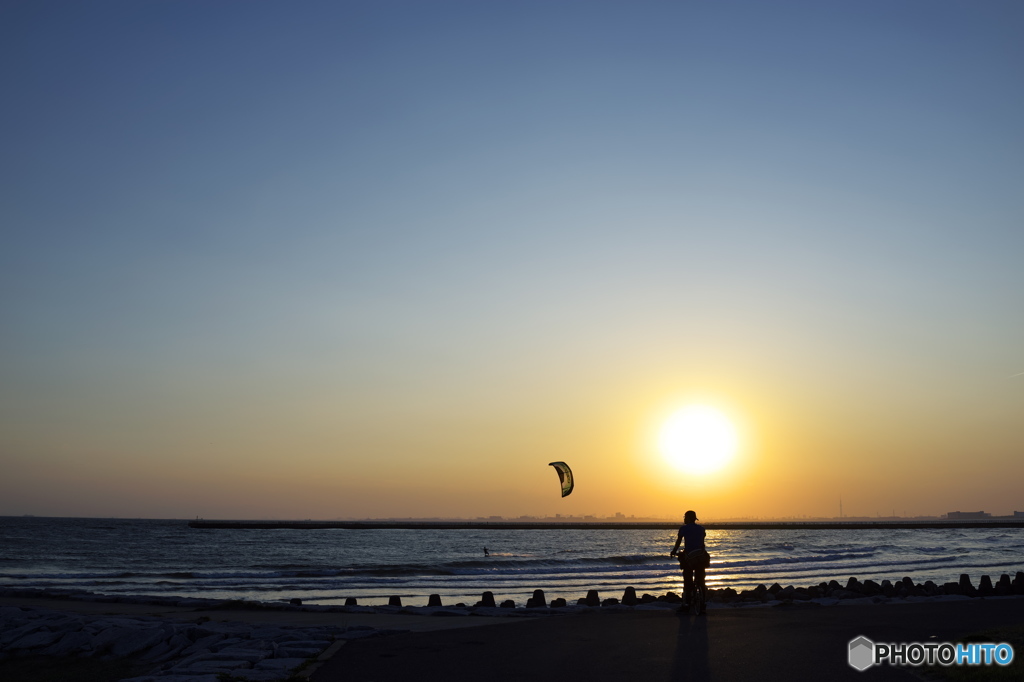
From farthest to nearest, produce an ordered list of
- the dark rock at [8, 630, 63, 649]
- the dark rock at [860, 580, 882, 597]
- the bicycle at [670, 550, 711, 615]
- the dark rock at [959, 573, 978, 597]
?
1. the dark rock at [860, 580, 882, 597]
2. the dark rock at [959, 573, 978, 597]
3. the bicycle at [670, 550, 711, 615]
4. the dark rock at [8, 630, 63, 649]

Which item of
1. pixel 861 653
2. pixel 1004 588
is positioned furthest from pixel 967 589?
pixel 861 653

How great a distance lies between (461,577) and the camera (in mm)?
39562

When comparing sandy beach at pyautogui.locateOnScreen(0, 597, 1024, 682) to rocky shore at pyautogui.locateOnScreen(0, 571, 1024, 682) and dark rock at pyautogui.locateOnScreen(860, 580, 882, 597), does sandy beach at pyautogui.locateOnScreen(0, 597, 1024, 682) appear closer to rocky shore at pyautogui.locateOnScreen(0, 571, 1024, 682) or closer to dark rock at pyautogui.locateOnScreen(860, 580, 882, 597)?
rocky shore at pyautogui.locateOnScreen(0, 571, 1024, 682)

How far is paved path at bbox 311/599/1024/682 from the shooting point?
9094mm

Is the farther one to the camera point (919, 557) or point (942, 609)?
point (919, 557)

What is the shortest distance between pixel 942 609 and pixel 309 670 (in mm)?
11844

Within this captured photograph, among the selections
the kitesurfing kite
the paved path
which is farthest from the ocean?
the paved path

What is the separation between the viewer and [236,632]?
42.8 ft

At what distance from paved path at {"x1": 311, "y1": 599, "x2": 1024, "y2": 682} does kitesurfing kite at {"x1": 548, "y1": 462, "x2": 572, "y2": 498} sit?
14.5m

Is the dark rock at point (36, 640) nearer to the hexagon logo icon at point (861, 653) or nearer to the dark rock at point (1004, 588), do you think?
the hexagon logo icon at point (861, 653)

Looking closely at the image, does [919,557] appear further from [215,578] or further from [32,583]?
[32,583]

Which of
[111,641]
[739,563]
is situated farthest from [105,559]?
[111,641]

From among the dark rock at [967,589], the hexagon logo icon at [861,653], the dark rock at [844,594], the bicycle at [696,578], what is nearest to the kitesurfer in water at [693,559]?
the bicycle at [696,578]

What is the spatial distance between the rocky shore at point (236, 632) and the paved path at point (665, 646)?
2.69ft
